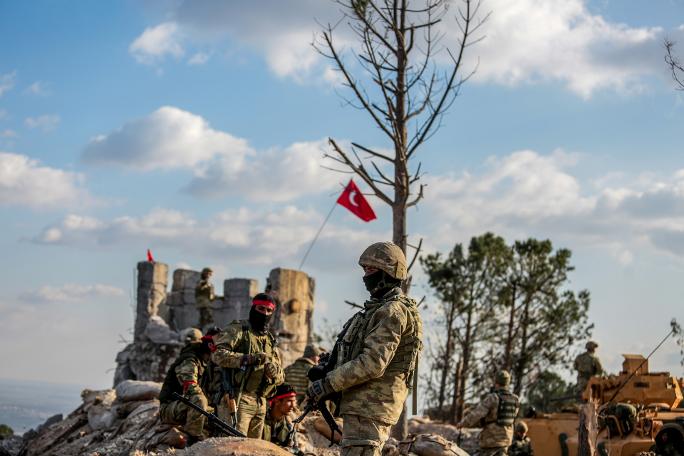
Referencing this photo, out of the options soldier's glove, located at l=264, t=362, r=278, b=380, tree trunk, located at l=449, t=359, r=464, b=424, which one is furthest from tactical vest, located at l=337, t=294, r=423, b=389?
tree trunk, located at l=449, t=359, r=464, b=424

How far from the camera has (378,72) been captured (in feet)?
43.4

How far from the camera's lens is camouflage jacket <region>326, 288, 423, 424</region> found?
652cm

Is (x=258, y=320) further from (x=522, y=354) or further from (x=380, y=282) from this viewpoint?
(x=522, y=354)

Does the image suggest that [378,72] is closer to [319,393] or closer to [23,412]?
[319,393]

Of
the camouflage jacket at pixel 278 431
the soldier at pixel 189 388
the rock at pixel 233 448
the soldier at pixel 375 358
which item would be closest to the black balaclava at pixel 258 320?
the camouflage jacket at pixel 278 431

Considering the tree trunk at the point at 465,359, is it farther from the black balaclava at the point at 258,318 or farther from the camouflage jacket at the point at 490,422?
the black balaclava at the point at 258,318

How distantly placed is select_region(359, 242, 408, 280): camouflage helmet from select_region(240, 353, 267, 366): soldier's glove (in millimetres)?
3133

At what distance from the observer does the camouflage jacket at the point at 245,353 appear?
9711 millimetres

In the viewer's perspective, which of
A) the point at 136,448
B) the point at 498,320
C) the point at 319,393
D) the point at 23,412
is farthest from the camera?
the point at 23,412

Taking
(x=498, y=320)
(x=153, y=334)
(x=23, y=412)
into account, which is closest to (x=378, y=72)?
(x=153, y=334)

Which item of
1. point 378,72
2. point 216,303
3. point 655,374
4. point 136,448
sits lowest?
point 136,448

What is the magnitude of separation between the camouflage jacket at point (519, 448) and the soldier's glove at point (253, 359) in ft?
27.3

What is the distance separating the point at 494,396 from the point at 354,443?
6.73 m

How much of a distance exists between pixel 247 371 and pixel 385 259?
3.44 m
